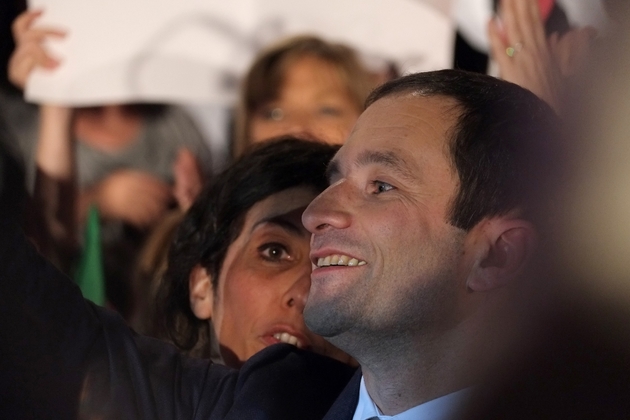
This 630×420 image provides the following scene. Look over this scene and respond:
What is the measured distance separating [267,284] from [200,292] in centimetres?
21

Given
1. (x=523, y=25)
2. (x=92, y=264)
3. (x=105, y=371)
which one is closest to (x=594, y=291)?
(x=105, y=371)

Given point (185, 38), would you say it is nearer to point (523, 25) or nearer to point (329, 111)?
point (329, 111)

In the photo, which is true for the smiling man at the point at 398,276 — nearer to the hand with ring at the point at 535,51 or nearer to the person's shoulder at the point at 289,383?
the person's shoulder at the point at 289,383

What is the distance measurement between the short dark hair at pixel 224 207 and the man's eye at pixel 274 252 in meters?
0.08

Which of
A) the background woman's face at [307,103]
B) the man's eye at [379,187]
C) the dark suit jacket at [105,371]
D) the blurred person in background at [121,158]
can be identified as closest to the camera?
the dark suit jacket at [105,371]

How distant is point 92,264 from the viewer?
9.45 ft

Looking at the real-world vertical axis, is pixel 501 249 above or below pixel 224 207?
above

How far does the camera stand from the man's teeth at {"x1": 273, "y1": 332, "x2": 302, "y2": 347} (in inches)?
65.1

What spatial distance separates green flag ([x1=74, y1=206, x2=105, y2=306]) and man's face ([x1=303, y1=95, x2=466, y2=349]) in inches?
65.1

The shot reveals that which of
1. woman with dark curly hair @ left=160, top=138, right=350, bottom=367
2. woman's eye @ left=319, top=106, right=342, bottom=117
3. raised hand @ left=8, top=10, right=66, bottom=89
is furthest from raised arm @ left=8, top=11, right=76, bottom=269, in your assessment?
woman with dark curly hair @ left=160, top=138, right=350, bottom=367

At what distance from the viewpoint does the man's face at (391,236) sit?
1.25 metres

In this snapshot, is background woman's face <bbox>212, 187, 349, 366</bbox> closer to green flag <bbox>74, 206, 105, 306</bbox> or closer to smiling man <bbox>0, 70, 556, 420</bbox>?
smiling man <bbox>0, 70, 556, 420</bbox>

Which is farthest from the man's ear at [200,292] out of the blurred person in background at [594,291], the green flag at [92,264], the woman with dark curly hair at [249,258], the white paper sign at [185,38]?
the white paper sign at [185,38]

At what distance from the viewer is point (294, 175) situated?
176 centimetres
